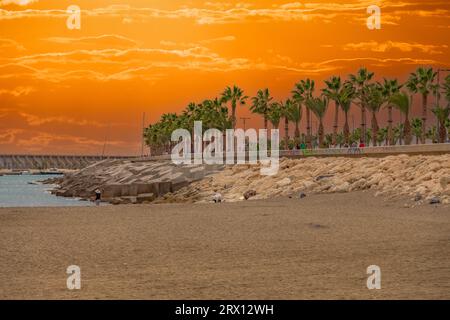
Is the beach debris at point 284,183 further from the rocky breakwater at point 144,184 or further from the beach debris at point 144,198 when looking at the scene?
the beach debris at point 144,198

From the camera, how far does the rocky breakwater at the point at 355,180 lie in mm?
40500

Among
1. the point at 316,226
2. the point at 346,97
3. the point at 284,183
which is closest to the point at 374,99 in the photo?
the point at 346,97

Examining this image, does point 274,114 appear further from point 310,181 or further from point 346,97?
A: point 310,181

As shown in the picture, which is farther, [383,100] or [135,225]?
[383,100]

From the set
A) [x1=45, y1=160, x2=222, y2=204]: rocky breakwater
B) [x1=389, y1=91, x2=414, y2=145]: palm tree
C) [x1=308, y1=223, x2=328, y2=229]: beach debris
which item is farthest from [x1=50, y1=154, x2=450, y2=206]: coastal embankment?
[x1=389, y1=91, x2=414, y2=145]: palm tree

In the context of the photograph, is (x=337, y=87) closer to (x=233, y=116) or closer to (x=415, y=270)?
(x=233, y=116)

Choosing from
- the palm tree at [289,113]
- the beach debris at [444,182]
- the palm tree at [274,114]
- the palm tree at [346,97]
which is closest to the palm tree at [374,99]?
the palm tree at [346,97]

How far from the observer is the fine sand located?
14281 millimetres

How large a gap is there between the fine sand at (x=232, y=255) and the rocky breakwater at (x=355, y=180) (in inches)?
210

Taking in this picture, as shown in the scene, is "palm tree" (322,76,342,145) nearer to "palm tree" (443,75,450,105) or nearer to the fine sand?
"palm tree" (443,75,450,105)

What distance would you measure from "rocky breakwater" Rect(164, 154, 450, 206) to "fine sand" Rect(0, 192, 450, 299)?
533 centimetres
